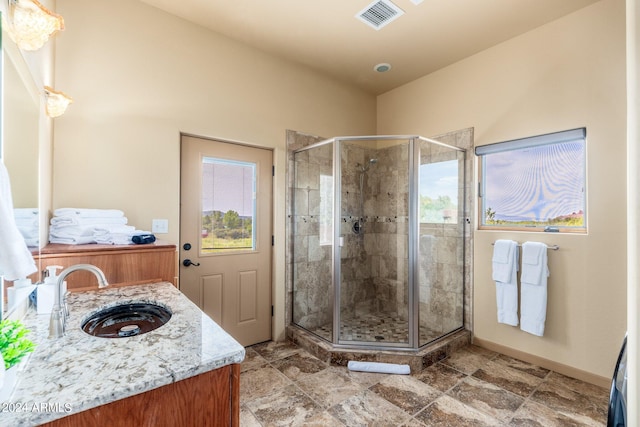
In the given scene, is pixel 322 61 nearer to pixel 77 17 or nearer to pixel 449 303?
pixel 77 17

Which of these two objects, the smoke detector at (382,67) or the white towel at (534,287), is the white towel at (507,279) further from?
the smoke detector at (382,67)

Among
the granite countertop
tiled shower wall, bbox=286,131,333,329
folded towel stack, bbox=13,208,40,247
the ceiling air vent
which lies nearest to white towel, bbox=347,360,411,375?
tiled shower wall, bbox=286,131,333,329

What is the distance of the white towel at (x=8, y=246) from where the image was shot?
2.48 feet

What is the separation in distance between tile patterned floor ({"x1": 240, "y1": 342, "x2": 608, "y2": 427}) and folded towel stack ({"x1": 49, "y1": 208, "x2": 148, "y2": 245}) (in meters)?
1.38

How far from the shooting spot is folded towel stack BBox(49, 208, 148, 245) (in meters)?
1.79

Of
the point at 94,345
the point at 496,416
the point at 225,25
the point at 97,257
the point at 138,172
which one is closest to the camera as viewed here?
the point at 94,345

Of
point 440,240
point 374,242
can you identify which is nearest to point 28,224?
point 374,242

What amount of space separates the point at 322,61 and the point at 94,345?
310 centimetres

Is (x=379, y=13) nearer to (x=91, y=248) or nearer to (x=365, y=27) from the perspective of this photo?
(x=365, y=27)

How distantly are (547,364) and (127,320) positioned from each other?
10.3ft

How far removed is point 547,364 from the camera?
2.49 metres

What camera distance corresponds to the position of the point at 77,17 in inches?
80.9

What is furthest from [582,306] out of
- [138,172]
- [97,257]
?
[138,172]

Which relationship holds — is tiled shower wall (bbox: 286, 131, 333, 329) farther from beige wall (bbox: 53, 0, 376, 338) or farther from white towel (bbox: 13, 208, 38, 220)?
white towel (bbox: 13, 208, 38, 220)
